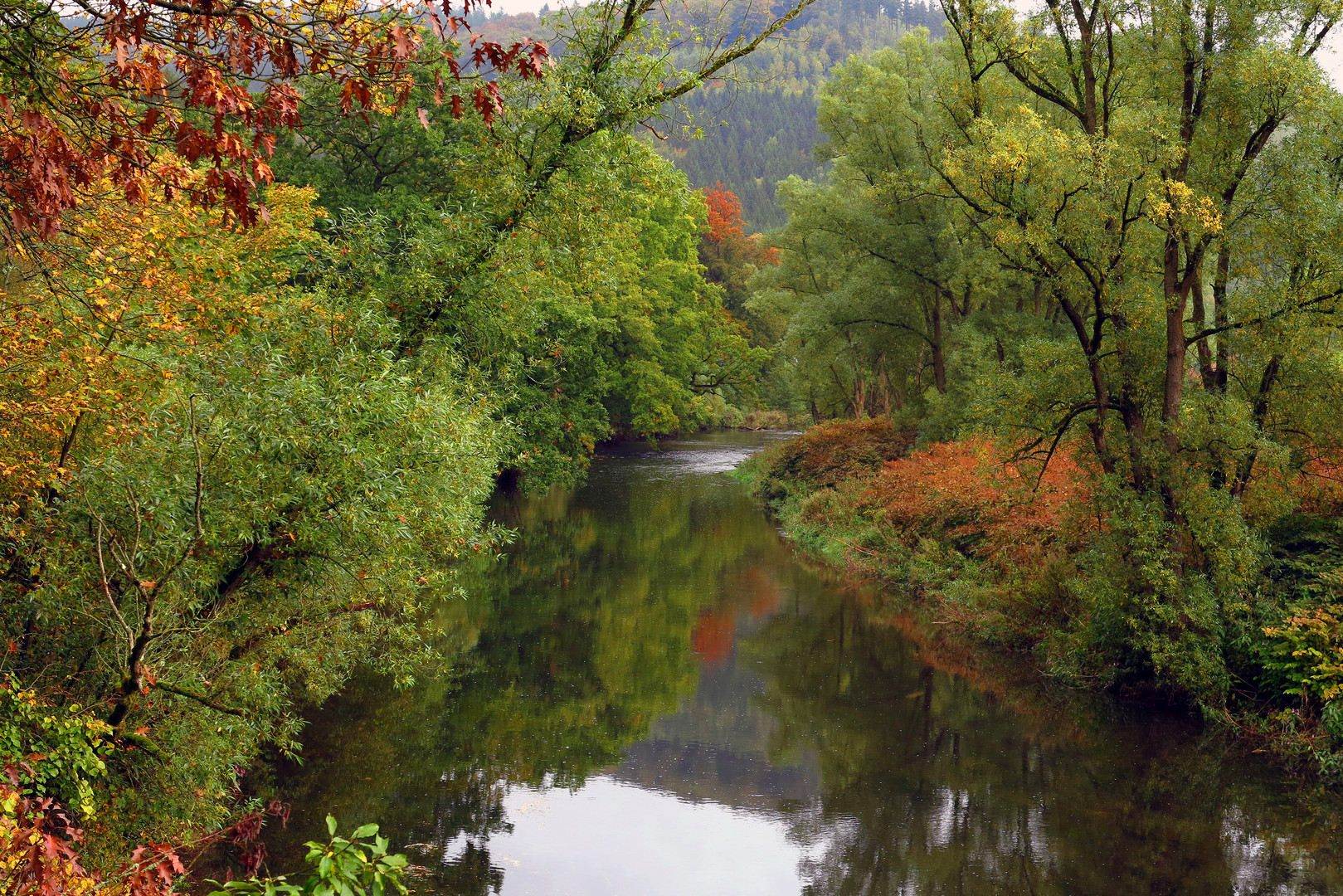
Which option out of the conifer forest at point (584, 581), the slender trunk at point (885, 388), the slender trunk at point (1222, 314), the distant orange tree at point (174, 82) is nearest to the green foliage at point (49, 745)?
the conifer forest at point (584, 581)

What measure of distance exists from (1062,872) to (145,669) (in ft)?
24.0

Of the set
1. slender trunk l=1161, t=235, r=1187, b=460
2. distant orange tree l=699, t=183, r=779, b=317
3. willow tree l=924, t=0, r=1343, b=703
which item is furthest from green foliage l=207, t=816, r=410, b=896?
distant orange tree l=699, t=183, r=779, b=317

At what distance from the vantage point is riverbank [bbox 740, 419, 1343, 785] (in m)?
10.3

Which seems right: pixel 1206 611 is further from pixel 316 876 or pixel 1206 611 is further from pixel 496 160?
pixel 316 876

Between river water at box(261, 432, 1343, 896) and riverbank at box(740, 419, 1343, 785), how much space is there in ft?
1.89

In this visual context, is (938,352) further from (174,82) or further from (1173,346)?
(174,82)

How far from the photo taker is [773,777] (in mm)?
10500

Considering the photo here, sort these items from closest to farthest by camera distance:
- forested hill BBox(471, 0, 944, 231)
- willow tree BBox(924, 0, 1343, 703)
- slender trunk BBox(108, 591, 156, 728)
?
slender trunk BBox(108, 591, 156, 728) < willow tree BBox(924, 0, 1343, 703) < forested hill BBox(471, 0, 944, 231)

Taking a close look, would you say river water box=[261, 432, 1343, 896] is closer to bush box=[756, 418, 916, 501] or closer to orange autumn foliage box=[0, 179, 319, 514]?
orange autumn foliage box=[0, 179, 319, 514]

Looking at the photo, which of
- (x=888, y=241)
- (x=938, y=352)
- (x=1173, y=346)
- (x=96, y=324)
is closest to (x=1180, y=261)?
(x=1173, y=346)

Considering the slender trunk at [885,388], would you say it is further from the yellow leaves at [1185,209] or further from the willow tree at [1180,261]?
the yellow leaves at [1185,209]

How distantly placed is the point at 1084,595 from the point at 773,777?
4764 millimetres

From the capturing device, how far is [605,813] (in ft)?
31.5

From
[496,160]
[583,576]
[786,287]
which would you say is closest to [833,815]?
[496,160]
